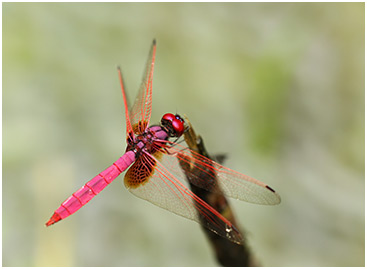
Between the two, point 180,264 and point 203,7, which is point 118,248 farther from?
point 203,7

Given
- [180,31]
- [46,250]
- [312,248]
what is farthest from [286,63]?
[46,250]

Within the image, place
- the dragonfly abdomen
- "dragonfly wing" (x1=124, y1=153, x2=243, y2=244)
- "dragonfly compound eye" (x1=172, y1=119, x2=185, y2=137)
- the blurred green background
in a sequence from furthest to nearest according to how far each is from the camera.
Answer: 1. the blurred green background
2. the dragonfly abdomen
3. "dragonfly compound eye" (x1=172, y1=119, x2=185, y2=137)
4. "dragonfly wing" (x1=124, y1=153, x2=243, y2=244)

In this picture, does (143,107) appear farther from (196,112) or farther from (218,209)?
(196,112)

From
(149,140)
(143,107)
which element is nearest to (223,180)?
(149,140)

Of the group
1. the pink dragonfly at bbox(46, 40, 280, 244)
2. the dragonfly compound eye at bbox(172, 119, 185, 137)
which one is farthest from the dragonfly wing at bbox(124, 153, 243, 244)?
the dragonfly compound eye at bbox(172, 119, 185, 137)

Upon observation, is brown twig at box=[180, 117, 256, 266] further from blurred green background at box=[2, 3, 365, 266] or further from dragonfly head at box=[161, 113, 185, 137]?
blurred green background at box=[2, 3, 365, 266]

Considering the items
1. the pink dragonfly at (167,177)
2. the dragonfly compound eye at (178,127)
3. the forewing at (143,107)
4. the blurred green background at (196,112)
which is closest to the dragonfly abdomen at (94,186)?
the pink dragonfly at (167,177)
